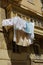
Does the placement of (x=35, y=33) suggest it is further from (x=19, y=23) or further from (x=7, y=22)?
(x=7, y=22)

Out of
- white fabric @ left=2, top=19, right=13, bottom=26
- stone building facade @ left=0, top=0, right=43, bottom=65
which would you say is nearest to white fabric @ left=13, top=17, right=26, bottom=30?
white fabric @ left=2, top=19, right=13, bottom=26

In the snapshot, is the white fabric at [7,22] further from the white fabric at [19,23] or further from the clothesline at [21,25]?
the white fabric at [19,23]

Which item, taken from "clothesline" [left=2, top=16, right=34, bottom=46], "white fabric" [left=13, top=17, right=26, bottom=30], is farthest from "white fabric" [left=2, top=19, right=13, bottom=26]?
"white fabric" [left=13, top=17, right=26, bottom=30]

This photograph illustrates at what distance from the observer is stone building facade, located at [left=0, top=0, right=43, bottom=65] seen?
370 inches

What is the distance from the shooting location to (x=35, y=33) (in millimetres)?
10430

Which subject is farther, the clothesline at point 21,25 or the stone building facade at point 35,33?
the stone building facade at point 35,33

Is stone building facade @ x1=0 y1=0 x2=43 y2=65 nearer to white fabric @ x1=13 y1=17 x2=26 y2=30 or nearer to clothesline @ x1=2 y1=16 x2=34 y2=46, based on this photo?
clothesline @ x1=2 y1=16 x2=34 y2=46

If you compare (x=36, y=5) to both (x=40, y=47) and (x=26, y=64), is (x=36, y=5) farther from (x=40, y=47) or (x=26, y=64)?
(x=26, y=64)

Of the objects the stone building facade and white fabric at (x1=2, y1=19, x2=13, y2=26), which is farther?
the stone building facade

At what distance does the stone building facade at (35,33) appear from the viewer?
939 centimetres

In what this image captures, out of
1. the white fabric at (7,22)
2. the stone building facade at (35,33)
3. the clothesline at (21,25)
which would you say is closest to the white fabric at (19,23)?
the clothesline at (21,25)

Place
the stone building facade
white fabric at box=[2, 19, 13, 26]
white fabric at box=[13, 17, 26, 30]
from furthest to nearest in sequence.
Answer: the stone building facade → white fabric at box=[2, 19, 13, 26] → white fabric at box=[13, 17, 26, 30]

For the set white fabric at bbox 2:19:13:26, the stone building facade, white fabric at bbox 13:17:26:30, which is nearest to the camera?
white fabric at bbox 13:17:26:30

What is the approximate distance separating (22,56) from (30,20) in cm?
183
